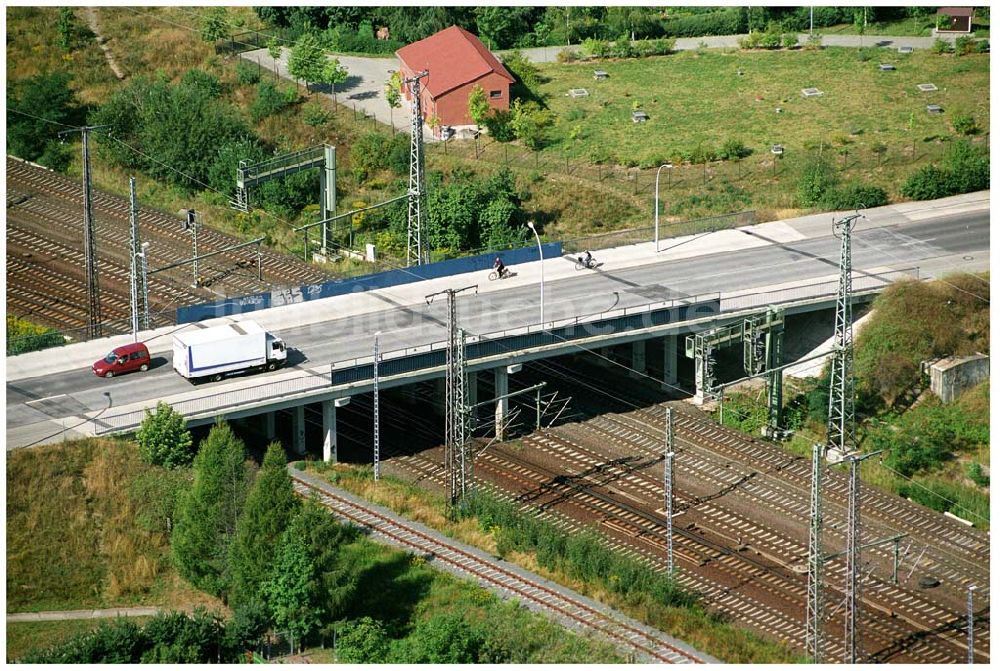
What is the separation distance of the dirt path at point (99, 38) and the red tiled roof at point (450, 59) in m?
20.2

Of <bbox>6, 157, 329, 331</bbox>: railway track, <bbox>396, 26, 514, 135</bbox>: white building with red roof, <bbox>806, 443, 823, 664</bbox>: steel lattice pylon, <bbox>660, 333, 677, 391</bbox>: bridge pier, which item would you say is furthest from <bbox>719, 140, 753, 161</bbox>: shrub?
<bbox>806, 443, 823, 664</bbox>: steel lattice pylon

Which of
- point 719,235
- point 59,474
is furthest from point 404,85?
point 59,474

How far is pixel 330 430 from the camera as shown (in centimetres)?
8781

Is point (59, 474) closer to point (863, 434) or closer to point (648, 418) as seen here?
point (648, 418)

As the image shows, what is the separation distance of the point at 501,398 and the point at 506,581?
15315mm

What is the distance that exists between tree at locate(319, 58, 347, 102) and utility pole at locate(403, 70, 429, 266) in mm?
24287

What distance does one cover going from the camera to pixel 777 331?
305ft

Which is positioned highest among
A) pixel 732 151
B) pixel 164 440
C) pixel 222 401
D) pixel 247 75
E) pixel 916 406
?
pixel 247 75

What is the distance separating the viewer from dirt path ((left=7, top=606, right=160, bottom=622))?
7506 centimetres

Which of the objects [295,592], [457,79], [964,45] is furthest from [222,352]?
[964,45]

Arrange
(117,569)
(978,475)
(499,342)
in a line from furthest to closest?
(499,342) < (978,475) < (117,569)

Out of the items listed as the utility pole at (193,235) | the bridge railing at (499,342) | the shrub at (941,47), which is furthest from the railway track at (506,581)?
the shrub at (941,47)

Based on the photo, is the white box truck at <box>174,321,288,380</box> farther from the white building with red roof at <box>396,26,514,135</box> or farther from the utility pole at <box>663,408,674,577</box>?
the white building with red roof at <box>396,26,514,135</box>

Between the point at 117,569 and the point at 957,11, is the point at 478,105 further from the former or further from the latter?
the point at 117,569
